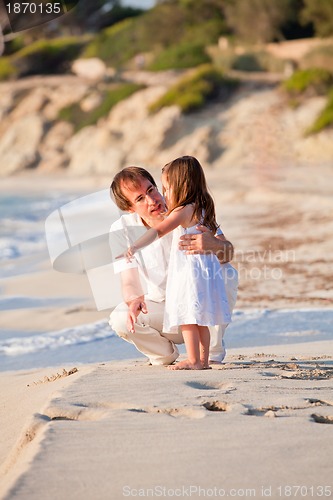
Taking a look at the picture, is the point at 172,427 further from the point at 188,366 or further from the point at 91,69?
the point at 91,69

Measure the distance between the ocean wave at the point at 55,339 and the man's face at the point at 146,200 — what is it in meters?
1.98

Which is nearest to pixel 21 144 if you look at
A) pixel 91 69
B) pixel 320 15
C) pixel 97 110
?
pixel 97 110

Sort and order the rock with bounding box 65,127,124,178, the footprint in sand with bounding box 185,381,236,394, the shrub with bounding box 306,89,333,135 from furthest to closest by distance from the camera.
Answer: the rock with bounding box 65,127,124,178 < the shrub with bounding box 306,89,333,135 < the footprint in sand with bounding box 185,381,236,394

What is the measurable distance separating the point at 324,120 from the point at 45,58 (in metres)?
20.0

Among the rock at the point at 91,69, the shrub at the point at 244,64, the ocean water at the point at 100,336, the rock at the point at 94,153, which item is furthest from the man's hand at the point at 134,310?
the rock at the point at 91,69

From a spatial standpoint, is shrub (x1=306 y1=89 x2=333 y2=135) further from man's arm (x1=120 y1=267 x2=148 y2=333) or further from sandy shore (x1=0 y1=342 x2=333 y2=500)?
sandy shore (x1=0 y1=342 x2=333 y2=500)

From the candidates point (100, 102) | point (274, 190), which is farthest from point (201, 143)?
point (274, 190)

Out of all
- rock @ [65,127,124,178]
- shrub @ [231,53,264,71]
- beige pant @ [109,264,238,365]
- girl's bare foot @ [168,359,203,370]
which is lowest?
girl's bare foot @ [168,359,203,370]

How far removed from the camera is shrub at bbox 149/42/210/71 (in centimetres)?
3762

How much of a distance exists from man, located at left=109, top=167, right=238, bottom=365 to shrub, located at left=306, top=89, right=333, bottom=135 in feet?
77.2

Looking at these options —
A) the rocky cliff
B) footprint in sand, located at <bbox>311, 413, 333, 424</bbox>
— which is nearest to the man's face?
footprint in sand, located at <bbox>311, 413, 333, 424</bbox>

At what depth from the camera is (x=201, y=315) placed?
459 cm

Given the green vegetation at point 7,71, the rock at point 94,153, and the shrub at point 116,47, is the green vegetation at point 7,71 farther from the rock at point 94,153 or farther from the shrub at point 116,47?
the rock at point 94,153

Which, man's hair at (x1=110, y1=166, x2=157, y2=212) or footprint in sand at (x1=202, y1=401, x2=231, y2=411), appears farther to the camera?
man's hair at (x1=110, y1=166, x2=157, y2=212)
